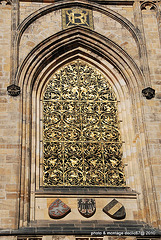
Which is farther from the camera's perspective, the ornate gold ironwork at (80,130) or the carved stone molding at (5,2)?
the carved stone molding at (5,2)

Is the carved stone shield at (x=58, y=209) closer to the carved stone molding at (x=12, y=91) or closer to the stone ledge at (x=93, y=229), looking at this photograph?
the stone ledge at (x=93, y=229)

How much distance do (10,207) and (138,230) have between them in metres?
2.96

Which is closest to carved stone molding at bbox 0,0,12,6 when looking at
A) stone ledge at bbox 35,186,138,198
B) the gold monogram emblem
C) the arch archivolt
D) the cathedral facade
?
the cathedral facade

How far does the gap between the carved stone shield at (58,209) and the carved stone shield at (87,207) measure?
294 millimetres

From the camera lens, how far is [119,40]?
14828 millimetres

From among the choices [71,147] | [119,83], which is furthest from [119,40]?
[71,147]

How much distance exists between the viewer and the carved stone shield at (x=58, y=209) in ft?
40.3

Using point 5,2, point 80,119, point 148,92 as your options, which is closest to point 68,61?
point 80,119

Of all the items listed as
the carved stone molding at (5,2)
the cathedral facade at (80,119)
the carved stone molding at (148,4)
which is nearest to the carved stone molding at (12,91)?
the cathedral facade at (80,119)

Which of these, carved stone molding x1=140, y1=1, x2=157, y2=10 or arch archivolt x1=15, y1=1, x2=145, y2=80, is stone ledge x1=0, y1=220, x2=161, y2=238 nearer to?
arch archivolt x1=15, y1=1, x2=145, y2=80

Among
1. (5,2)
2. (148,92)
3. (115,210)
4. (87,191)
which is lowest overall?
(115,210)

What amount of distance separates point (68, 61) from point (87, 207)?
15.0 feet

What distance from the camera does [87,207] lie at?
41.0ft

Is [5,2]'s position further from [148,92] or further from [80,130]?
[148,92]
